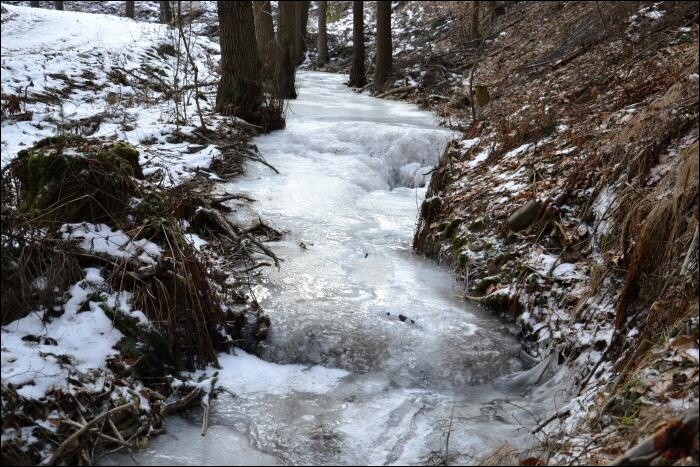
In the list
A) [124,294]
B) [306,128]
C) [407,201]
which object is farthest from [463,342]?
[306,128]

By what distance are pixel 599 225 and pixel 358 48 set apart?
13709 millimetres

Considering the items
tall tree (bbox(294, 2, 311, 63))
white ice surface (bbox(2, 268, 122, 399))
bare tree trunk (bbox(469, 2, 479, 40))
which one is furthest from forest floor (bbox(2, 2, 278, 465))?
tall tree (bbox(294, 2, 311, 63))

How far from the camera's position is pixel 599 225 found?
4.94 metres

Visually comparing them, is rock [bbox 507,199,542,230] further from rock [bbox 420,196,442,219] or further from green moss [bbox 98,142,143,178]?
green moss [bbox 98,142,143,178]

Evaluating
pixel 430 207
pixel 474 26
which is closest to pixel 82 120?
pixel 430 207

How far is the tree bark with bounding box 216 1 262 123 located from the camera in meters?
10.3

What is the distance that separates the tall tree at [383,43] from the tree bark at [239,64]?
582cm

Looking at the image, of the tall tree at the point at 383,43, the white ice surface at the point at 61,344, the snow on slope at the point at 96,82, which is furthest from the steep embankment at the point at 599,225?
the tall tree at the point at 383,43

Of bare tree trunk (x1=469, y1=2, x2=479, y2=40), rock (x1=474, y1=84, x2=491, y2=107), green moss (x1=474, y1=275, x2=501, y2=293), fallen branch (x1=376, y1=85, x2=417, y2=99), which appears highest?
bare tree trunk (x1=469, y1=2, x2=479, y2=40)

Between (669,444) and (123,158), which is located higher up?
(123,158)

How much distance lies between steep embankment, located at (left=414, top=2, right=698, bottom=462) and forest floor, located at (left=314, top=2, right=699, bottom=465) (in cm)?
1

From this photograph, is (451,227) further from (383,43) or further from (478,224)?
(383,43)

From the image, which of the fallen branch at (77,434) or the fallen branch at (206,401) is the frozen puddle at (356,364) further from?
the fallen branch at (77,434)

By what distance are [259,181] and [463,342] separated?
15.0 feet
